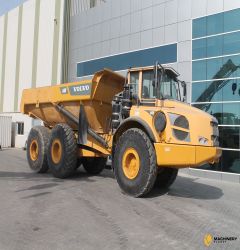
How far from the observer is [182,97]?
938cm

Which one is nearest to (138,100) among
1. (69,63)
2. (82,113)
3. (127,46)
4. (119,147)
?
(119,147)

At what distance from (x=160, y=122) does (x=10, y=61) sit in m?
27.6

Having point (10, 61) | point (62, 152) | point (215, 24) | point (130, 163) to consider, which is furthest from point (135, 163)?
point (10, 61)

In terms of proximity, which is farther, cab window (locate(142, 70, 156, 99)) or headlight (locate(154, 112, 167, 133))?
cab window (locate(142, 70, 156, 99))

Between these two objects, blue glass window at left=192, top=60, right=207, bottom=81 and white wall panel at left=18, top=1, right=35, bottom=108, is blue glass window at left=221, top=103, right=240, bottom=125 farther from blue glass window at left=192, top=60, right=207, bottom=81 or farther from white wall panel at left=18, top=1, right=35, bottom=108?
white wall panel at left=18, top=1, right=35, bottom=108

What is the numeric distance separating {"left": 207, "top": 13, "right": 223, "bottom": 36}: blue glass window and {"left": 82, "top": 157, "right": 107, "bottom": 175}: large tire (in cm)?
842

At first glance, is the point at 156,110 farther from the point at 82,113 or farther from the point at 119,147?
the point at 82,113

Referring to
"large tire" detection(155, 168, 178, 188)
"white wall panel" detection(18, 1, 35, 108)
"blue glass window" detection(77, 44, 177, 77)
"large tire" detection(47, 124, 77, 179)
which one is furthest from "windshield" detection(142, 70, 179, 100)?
"white wall panel" detection(18, 1, 35, 108)

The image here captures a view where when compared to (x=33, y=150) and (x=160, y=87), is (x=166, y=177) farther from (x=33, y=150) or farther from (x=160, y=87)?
(x=33, y=150)

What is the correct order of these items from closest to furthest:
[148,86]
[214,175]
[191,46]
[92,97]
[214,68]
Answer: [148,86] < [92,97] < [214,175] < [214,68] < [191,46]

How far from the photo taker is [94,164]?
40.5ft

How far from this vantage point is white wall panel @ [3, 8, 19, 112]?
1259 inches

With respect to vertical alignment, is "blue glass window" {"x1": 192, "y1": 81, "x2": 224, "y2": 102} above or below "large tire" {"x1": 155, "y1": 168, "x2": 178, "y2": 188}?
above

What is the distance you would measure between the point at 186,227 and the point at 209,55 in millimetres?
11631
